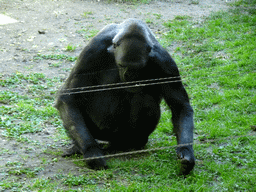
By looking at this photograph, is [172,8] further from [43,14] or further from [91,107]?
[91,107]

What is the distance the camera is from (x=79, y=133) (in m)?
4.52

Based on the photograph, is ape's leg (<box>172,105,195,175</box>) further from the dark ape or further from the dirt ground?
the dirt ground

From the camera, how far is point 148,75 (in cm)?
450

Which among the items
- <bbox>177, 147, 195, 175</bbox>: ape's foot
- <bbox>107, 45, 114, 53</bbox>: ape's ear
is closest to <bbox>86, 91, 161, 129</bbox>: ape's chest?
<bbox>107, 45, 114, 53</bbox>: ape's ear

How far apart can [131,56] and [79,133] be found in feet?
3.92

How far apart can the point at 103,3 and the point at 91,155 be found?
8.90 meters

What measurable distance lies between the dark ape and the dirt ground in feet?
2.23

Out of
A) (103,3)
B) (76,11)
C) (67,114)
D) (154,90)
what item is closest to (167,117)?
(154,90)

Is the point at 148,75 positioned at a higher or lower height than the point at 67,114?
higher

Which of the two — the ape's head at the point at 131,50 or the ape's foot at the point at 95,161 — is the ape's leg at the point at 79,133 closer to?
the ape's foot at the point at 95,161

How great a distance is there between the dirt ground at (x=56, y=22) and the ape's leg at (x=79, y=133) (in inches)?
20.6

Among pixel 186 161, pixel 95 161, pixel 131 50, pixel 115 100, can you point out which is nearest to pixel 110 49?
pixel 131 50

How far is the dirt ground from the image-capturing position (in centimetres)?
772

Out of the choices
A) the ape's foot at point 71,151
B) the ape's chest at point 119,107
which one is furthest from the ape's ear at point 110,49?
the ape's foot at point 71,151
